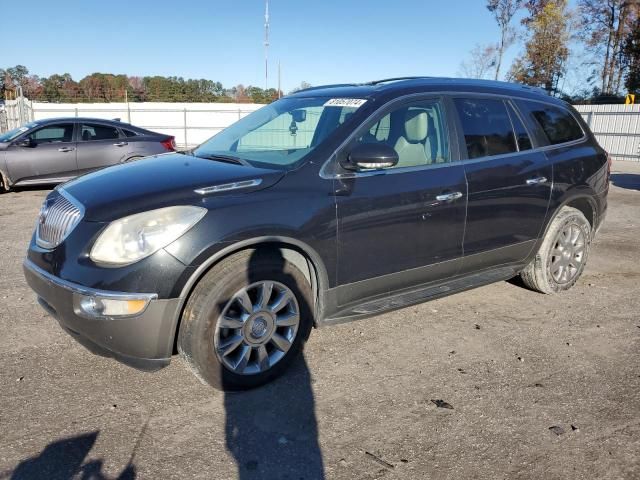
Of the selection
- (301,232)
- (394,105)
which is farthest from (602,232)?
(301,232)

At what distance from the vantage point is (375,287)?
3.55 meters

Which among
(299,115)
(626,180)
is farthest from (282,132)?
(626,180)

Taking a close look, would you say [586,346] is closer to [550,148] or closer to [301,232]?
[550,148]

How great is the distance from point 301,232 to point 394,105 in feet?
4.14

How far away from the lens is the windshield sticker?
3633 millimetres

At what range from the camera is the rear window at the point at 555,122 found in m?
4.61

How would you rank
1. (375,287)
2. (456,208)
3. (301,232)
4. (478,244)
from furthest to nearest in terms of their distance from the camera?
1. (478,244)
2. (456,208)
3. (375,287)
4. (301,232)

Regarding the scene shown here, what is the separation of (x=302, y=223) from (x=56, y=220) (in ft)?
4.88

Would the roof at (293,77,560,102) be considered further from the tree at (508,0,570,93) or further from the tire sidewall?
the tree at (508,0,570,93)

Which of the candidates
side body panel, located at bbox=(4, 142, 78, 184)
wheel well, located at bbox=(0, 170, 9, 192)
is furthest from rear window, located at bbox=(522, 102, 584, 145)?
wheel well, located at bbox=(0, 170, 9, 192)

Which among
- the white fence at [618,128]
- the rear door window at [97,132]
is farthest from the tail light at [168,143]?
the white fence at [618,128]

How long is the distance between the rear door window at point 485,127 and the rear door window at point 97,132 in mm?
8522

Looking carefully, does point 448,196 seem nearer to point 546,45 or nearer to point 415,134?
point 415,134

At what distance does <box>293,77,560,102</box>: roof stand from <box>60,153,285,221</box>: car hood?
112 centimetres
